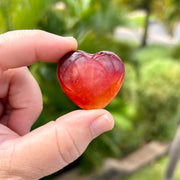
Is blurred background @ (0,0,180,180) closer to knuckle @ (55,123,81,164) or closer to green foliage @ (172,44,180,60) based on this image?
knuckle @ (55,123,81,164)

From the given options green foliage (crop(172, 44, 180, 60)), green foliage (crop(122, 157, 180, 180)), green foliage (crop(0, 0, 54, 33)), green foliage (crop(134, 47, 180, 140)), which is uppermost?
green foliage (crop(0, 0, 54, 33))

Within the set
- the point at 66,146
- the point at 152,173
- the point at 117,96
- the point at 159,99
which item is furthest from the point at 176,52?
the point at 66,146

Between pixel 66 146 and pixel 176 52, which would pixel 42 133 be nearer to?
pixel 66 146

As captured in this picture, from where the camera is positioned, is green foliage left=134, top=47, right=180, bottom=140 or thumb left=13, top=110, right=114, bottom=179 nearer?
A: thumb left=13, top=110, right=114, bottom=179

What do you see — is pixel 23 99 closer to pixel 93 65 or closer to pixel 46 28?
pixel 93 65

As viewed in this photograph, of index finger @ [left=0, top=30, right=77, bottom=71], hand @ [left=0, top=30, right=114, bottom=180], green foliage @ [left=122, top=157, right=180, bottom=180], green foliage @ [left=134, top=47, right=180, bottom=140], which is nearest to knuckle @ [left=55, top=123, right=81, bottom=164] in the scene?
hand @ [left=0, top=30, right=114, bottom=180]

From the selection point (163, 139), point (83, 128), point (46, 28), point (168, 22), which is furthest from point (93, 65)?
point (168, 22)
